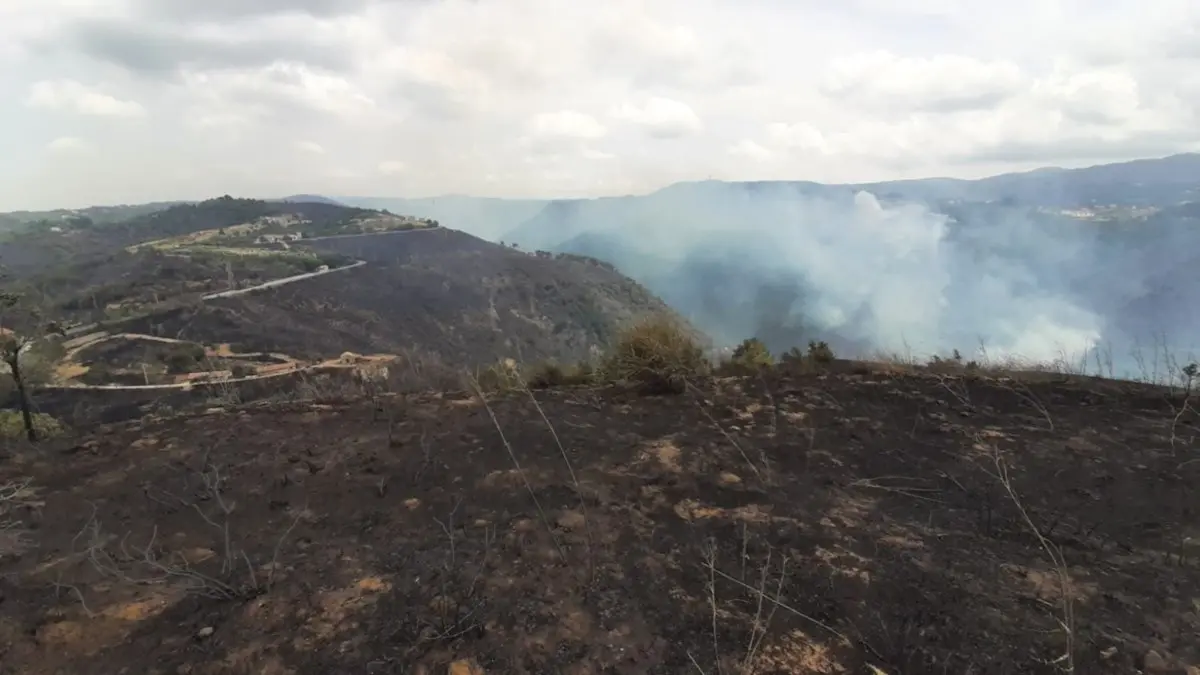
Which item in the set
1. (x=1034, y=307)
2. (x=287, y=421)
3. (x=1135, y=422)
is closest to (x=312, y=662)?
(x=287, y=421)

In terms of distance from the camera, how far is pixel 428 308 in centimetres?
6153

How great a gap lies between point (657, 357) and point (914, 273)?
7582 cm

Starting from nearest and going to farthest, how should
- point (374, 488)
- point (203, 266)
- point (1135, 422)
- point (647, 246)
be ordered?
point (374, 488)
point (1135, 422)
point (203, 266)
point (647, 246)

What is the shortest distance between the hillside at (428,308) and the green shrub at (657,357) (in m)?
26.3

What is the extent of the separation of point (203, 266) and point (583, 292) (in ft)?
128

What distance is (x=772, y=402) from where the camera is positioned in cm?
679

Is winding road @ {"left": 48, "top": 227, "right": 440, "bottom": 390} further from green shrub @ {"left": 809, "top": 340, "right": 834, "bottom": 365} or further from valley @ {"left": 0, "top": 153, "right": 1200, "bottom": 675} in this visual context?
green shrub @ {"left": 809, "top": 340, "right": 834, "bottom": 365}

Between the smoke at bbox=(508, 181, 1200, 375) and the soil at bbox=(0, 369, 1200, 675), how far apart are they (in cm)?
2176

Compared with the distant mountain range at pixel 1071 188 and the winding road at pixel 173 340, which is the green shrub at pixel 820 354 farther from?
the distant mountain range at pixel 1071 188

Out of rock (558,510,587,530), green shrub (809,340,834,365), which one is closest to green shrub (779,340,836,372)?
green shrub (809,340,834,365)

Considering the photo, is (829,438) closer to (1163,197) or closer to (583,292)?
(583,292)

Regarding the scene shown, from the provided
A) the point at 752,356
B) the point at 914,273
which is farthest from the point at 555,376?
the point at 914,273

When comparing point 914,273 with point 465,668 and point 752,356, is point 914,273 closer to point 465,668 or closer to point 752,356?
point 752,356

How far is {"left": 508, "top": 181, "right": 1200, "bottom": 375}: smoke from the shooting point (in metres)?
48.1
